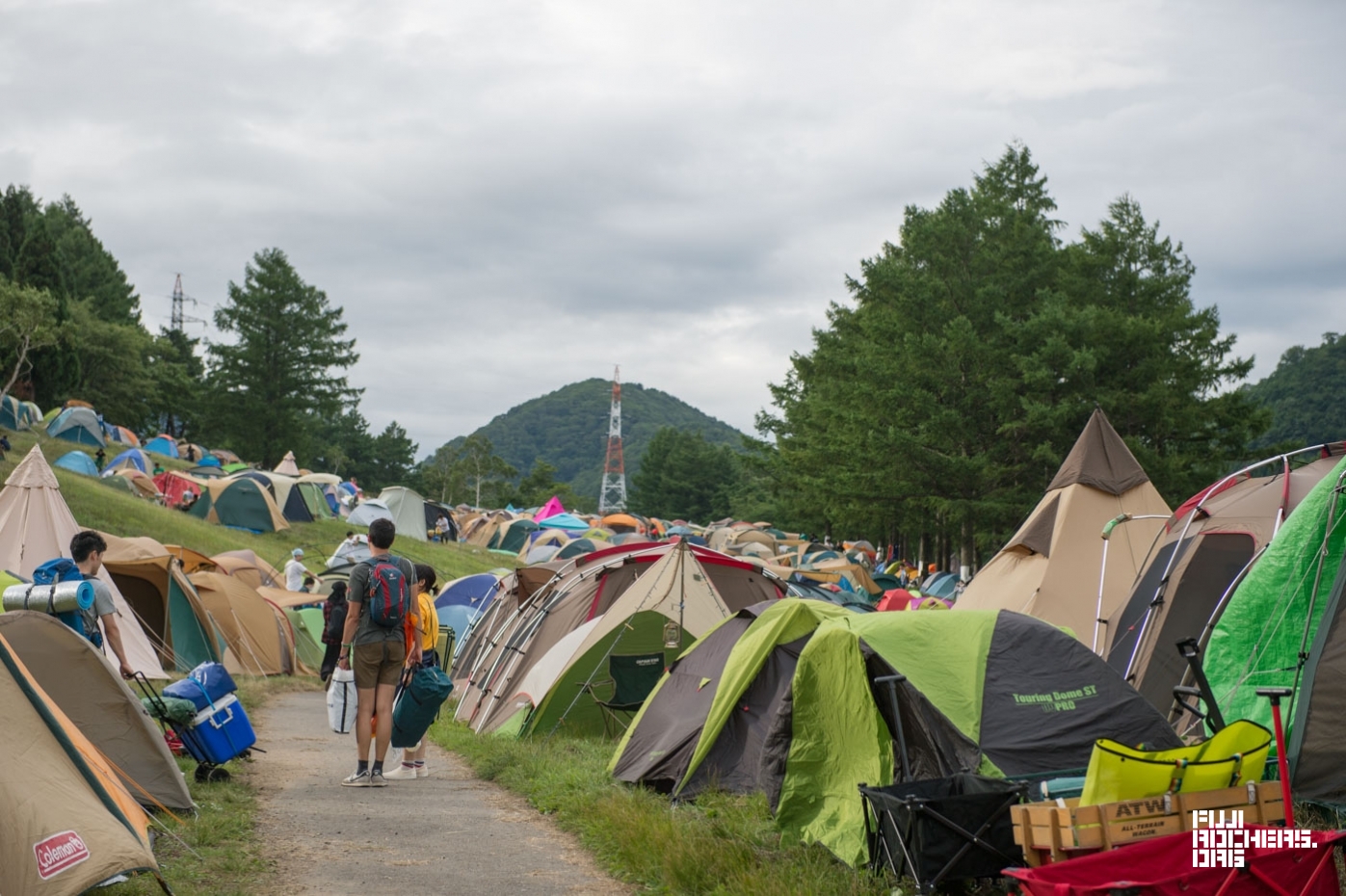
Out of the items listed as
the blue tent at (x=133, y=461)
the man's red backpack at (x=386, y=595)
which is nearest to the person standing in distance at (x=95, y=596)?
the man's red backpack at (x=386, y=595)

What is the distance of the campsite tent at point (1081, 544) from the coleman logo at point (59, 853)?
1077 cm

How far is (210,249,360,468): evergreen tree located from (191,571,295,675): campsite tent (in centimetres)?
4260

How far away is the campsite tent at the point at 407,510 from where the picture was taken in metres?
44.8

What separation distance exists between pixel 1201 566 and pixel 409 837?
6808 millimetres

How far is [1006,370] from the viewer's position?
30000 millimetres

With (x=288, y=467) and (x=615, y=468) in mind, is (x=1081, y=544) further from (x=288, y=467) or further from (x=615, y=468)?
(x=615, y=468)

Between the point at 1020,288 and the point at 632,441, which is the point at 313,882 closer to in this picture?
the point at 1020,288

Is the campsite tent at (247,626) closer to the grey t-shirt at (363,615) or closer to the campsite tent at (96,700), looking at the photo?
the grey t-shirt at (363,615)

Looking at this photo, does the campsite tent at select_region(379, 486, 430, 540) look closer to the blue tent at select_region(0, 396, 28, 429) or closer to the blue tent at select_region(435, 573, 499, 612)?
the blue tent at select_region(0, 396, 28, 429)

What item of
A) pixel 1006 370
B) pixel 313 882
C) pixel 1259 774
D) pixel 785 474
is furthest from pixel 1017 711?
pixel 785 474

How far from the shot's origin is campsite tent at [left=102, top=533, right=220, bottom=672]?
17781mm

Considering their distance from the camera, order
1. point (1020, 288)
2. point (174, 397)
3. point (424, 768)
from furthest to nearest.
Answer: point (174, 397) < point (1020, 288) < point (424, 768)

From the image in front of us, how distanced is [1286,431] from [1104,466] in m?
46.7

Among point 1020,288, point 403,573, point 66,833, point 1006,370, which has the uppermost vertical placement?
point 1020,288
